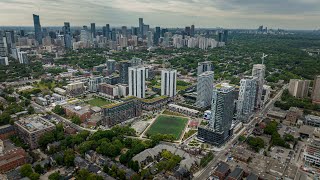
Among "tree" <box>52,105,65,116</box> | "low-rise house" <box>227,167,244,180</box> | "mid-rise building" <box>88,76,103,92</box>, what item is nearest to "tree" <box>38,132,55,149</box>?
"tree" <box>52,105,65,116</box>

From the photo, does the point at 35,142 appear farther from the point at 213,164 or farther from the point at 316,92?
the point at 316,92

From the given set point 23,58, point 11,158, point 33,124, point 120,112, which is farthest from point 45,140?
point 23,58

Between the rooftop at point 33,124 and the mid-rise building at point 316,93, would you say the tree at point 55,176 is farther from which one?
the mid-rise building at point 316,93

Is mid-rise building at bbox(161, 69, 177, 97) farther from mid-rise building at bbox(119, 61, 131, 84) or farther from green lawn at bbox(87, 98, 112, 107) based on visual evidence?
green lawn at bbox(87, 98, 112, 107)

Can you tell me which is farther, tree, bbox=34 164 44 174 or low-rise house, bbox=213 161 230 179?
tree, bbox=34 164 44 174

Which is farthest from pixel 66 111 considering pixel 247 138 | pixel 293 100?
pixel 293 100

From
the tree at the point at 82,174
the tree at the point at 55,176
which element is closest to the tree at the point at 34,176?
the tree at the point at 55,176
